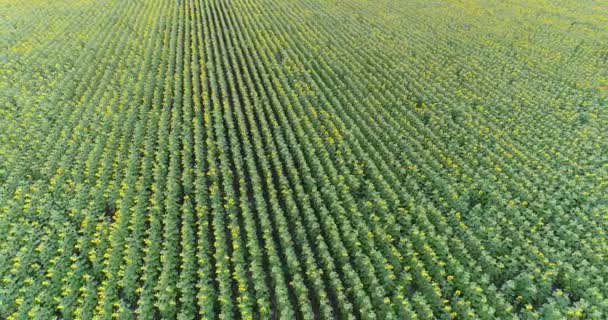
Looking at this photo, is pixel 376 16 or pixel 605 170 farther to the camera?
pixel 376 16

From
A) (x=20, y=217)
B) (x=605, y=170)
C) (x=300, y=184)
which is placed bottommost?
(x=20, y=217)

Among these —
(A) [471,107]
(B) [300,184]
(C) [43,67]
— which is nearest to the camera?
(B) [300,184]

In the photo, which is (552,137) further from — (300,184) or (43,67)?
(43,67)

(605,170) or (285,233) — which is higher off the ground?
(605,170)

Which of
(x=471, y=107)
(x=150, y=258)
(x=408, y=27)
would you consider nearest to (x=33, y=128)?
(x=150, y=258)

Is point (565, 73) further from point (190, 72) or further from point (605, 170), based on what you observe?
point (190, 72)

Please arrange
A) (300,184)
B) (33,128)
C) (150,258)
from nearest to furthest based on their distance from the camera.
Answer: (150,258) < (300,184) < (33,128)

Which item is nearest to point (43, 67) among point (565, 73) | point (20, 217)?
point (20, 217)
